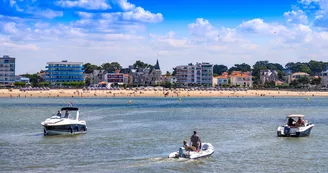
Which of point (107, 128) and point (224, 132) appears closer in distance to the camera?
point (224, 132)

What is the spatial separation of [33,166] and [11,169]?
4.08 feet

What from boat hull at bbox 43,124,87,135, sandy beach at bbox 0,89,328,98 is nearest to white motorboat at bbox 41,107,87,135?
boat hull at bbox 43,124,87,135

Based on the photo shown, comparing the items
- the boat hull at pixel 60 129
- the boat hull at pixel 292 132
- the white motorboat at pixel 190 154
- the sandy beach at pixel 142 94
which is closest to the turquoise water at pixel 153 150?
the white motorboat at pixel 190 154

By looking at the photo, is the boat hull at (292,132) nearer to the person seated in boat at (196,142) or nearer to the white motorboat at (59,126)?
the person seated in boat at (196,142)

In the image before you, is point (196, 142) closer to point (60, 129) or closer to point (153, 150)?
point (153, 150)

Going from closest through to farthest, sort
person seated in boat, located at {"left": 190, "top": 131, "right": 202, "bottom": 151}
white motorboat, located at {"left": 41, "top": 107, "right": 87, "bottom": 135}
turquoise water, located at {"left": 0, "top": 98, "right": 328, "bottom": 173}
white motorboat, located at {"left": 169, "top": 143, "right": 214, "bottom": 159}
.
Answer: turquoise water, located at {"left": 0, "top": 98, "right": 328, "bottom": 173}, white motorboat, located at {"left": 169, "top": 143, "right": 214, "bottom": 159}, person seated in boat, located at {"left": 190, "top": 131, "right": 202, "bottom": 151}, white motorboat, located at {"left": 41, "top": 107, "right": 87, "bottom": 135}

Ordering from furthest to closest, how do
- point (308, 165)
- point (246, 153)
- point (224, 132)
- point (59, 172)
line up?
point (224, 132) → point (246, 153) → point (308, 165) → point (59, 172)

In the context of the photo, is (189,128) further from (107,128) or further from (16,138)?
(16,138)

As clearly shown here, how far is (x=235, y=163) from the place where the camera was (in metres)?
30.8

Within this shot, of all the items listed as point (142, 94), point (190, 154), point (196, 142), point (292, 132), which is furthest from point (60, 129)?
point (142, 94)

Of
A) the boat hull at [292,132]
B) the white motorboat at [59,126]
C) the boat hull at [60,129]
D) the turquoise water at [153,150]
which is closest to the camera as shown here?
the turquoise water at [153,150]

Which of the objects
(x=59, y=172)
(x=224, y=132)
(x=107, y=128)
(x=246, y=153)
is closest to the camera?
(x=59, y=172)

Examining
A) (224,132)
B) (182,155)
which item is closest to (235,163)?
(182,155)

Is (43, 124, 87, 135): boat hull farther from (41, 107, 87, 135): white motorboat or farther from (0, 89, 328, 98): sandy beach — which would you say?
(0, 89, 328, 98): sandy beach
